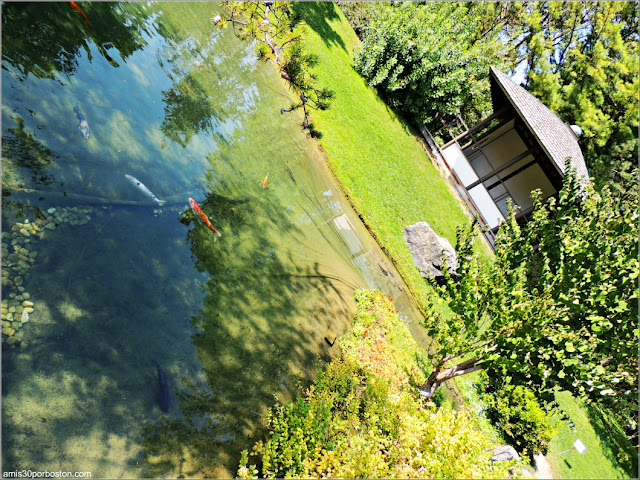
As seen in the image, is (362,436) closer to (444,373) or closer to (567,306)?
(444,373)

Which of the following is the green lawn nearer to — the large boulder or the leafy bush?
the large boulder

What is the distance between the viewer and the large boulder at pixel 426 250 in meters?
12.6

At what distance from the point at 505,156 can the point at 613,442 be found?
14886 millimetres

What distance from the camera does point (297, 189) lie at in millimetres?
10055

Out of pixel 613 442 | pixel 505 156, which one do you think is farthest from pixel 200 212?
pixel 613 442

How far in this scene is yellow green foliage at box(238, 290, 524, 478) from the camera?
5629 millimetres

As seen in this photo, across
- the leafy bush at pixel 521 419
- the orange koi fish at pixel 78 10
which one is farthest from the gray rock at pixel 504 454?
the orange koi fish at pixel 78 10

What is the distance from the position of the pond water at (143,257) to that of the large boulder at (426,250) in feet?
12.7

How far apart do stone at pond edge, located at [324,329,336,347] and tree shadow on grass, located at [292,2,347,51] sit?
14341 mm

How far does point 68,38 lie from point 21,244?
486 cm

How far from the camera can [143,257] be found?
5.86m

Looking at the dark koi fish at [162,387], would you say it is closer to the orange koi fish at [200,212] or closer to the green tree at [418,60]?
the orange koi fish at [200,212]

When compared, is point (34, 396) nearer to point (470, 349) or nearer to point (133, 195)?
point (133, 195)

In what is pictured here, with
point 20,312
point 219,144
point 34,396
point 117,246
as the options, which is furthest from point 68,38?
point 34,396
